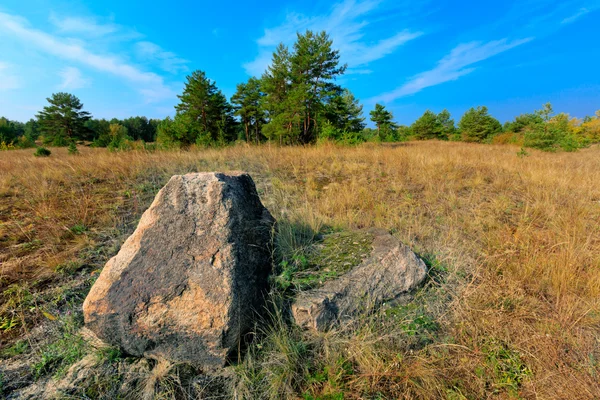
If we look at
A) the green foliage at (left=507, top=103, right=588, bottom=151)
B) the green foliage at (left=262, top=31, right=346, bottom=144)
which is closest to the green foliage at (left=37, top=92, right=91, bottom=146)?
the green foliage at (left=262, top=31, right=346, bottom=144)

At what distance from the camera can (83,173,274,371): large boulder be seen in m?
1.63

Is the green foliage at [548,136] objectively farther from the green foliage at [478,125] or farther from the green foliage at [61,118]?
the green foliage at [61,118]

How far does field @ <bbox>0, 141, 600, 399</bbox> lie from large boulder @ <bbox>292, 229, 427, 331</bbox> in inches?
4.6

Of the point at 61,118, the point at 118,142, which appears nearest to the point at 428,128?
the point at 118,142

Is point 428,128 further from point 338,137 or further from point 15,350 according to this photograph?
point 15,350

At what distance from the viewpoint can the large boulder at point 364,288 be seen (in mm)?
1848

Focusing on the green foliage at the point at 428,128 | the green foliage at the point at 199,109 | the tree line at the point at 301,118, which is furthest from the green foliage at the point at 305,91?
the green foliage at the point at 428,128

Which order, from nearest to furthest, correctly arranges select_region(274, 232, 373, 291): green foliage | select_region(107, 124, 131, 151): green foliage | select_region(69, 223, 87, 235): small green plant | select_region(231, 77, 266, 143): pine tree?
select_region(274, 232, 373, 291): green foliage, select_region(69, 223, 87, 235): small green plant, select_region(107, 124, 131, 151): green foliage, select_region(231, 77, 266, 143): pine tree

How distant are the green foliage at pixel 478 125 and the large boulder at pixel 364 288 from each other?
29.6 m

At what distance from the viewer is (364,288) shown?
6.70ft

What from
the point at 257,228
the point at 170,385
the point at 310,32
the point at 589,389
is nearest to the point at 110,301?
the point at 170,385

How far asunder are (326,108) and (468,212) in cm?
1167

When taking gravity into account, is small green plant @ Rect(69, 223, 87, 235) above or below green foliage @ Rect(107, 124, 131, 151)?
below

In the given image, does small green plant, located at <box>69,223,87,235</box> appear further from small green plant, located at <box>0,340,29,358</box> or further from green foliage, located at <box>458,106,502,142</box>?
green foliage, located at <box>458,106,502,142</box>
